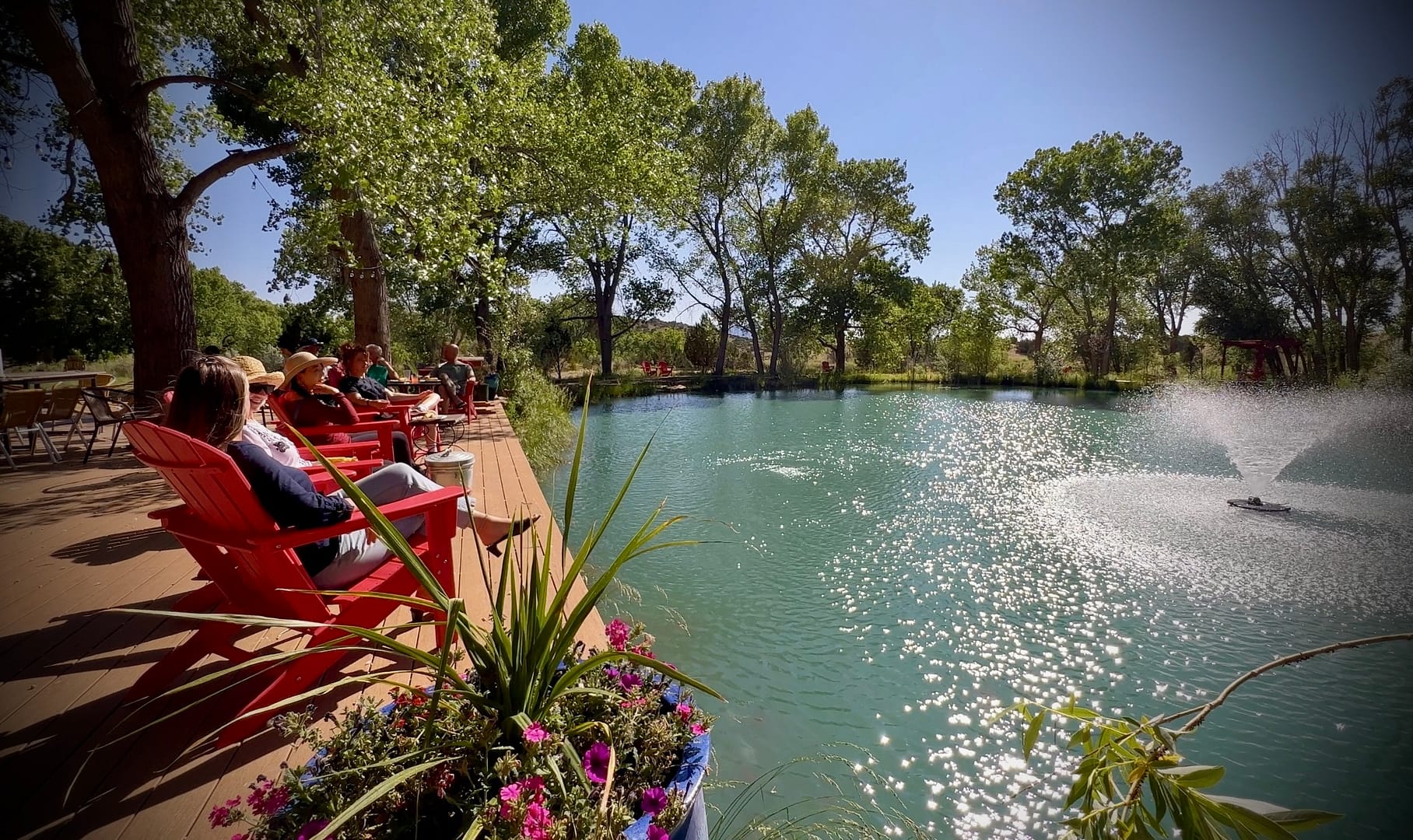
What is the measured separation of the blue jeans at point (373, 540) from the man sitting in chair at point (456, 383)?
580cm

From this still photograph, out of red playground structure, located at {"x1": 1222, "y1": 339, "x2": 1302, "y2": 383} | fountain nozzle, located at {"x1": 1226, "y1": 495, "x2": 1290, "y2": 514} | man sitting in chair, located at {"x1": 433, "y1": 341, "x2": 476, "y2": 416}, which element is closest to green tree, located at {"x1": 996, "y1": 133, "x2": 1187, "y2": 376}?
red playground structure, located at {"x1": 1222, "y1": 339, "x2": 1302, "y2": 383}

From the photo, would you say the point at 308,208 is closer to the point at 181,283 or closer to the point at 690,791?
the point at 181,283

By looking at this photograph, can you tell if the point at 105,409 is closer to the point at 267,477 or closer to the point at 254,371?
the point at 254,371

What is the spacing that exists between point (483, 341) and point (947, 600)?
1300 cm

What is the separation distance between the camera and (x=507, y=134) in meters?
A: 8.90

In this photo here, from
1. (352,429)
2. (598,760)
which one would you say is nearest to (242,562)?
(598,760)

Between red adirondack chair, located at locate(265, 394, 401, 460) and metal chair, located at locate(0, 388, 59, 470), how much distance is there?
3.16 metres

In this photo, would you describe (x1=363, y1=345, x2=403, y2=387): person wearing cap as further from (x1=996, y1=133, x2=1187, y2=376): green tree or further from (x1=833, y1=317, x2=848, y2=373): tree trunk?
(x1=996, y1=133, x2=1187, y2=376): green tree

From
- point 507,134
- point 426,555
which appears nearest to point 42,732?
point 426,555

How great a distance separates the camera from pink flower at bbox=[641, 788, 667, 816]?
42.4 inches

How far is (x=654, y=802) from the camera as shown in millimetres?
1082

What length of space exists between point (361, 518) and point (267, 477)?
0.96ft

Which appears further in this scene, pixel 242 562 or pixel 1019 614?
pixel 1019 614

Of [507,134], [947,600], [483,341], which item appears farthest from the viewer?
[483,341]
